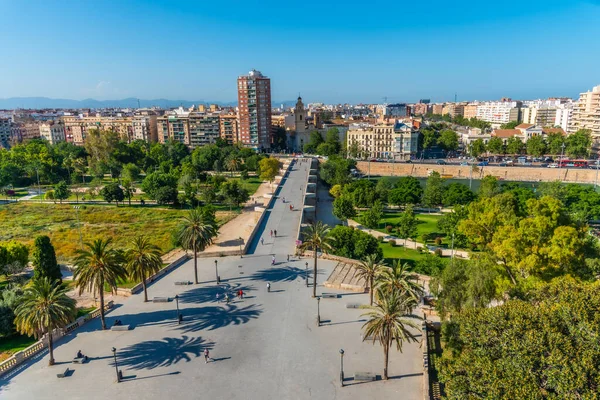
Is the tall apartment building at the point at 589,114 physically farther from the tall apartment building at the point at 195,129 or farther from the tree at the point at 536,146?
the tall apartment building at the point at 195,129

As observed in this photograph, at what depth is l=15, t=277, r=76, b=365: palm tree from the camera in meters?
22.0

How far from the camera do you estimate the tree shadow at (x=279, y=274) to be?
32966 millimetres

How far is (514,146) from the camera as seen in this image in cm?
10838

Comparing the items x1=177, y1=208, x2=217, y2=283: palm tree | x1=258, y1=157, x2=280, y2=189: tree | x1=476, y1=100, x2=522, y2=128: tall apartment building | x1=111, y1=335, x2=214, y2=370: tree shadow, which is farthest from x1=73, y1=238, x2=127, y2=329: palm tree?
x1=476, y1=100, x2=522, y2=128: tall apartment building

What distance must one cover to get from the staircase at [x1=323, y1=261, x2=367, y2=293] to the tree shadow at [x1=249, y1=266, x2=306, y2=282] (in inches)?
103

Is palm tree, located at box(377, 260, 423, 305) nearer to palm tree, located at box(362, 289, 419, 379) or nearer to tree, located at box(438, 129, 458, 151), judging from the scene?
palm tree, located at box(362, 289, 419, 379)

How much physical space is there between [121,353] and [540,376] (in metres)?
20.7

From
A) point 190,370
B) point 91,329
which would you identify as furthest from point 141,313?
point 190,370

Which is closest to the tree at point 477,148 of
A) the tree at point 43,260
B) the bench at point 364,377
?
the bench at point 364,377

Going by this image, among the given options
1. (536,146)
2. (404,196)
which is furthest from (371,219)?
(536,146)

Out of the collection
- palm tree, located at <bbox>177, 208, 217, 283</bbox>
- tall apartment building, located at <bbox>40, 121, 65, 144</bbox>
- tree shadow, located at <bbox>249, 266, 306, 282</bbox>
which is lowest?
tree shadow, located at <bbox>249, 266, 306, 282</bbox>

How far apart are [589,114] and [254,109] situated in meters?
91.3

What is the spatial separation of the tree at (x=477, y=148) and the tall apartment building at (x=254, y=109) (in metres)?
58.0

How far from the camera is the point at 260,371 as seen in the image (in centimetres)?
2133
